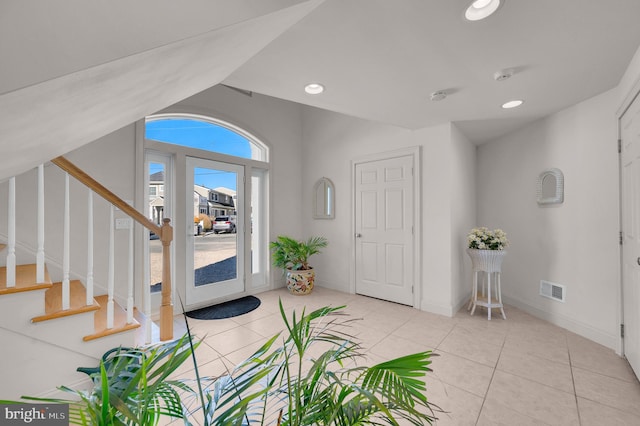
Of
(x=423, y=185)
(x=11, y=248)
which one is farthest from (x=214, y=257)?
(x=423, y=185)

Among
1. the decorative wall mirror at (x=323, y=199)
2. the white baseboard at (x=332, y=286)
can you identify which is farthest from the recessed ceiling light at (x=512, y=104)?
the white baseboard at (x=332, y=286)

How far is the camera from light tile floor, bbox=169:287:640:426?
1614mm

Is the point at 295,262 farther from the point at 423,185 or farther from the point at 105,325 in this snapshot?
the point at 105,325

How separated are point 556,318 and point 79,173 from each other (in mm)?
4433

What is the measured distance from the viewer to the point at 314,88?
217 centimetres

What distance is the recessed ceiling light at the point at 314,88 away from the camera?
2.11 meters

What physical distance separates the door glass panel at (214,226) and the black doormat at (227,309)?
0.33 metres

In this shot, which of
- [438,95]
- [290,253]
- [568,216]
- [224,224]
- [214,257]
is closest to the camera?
[438,95]

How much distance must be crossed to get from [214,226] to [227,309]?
3.53 ft

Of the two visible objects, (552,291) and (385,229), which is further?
(385,229)

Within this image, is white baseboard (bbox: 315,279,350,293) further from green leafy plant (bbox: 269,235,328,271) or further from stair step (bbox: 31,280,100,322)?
stair step (bbox: 31,280,100,322)

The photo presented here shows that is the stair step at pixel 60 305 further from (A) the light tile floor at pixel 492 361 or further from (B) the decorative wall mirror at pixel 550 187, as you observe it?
→ (B) the decorative wall mirror at pixel 550 187

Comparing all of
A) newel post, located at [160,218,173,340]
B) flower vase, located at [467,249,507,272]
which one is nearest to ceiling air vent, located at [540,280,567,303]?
flower vase, located at [467,249,507,272]

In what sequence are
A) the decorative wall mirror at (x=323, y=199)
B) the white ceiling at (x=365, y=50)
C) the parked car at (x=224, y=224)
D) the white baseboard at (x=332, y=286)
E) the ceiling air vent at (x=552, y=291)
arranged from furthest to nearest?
1. the decorative wall mirror at (x=323, y=199)
2. the white baseboard at (x=332, y=286)
3. the parked car at (x=224, y=224)
4. the ceiling air vent at (x=552, y=291)
5. the white ceiling at (x=365, y=50)
